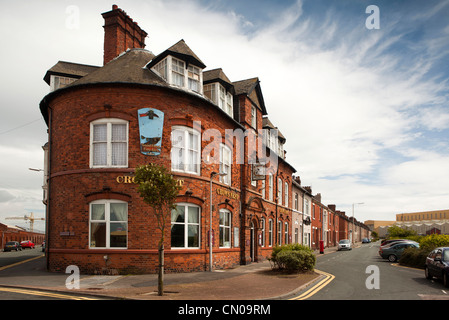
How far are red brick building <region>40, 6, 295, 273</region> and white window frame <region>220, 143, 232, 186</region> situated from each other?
0.44 ft

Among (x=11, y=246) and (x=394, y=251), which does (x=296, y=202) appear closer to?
(x=394, y=251)

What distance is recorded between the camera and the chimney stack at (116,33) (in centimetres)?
2367

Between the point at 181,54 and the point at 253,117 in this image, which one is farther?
the point at 253,117

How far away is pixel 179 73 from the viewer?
20203 millimetres

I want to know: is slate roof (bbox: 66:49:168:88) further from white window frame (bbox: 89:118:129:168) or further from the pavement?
the pavement

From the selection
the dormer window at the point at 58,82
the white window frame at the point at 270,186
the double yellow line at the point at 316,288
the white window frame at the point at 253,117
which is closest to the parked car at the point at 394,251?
the white window frame at the point at 270,186

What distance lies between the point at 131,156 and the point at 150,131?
141 centimetres

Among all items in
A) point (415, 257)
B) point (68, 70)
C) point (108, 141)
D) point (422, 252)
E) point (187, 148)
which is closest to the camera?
point (108, 141)

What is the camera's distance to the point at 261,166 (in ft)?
90.2

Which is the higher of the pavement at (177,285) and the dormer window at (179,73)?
the dormer window at (179,73)

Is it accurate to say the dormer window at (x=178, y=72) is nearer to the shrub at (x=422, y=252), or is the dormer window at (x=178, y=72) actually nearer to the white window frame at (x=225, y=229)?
the white window frame at (x=225, y=229)

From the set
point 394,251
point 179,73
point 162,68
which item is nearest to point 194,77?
point 179,73

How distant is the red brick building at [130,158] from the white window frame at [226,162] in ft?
0.44
